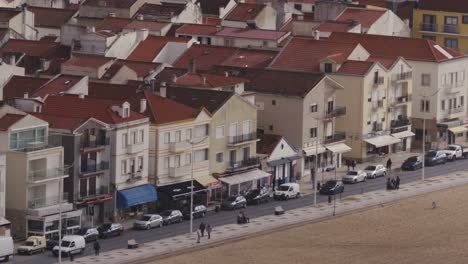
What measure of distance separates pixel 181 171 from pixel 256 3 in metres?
53.1

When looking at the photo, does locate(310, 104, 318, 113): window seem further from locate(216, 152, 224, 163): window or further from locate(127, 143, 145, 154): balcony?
locate(127, 143, 145, 154): balcony

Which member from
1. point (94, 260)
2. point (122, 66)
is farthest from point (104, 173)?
point (122, 66)

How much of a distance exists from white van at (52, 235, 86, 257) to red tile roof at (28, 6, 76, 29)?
179 ft

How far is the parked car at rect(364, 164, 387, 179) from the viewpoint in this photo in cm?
12206

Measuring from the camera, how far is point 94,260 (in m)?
93.4

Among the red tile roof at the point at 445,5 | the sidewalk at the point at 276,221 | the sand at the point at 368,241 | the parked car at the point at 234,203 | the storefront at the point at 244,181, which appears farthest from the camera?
the red tile roof at the point at 445,5

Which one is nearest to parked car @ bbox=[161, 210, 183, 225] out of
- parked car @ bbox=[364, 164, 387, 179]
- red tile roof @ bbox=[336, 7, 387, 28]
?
parked car @ bbox=[364, 164, 387, 179]

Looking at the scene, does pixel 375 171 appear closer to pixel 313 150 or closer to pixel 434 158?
pixel 313 150

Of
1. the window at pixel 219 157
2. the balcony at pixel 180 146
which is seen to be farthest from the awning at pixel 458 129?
the balcony at pixel 180 146

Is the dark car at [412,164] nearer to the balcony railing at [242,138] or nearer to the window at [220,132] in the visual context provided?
the balcony railing at [242,138]

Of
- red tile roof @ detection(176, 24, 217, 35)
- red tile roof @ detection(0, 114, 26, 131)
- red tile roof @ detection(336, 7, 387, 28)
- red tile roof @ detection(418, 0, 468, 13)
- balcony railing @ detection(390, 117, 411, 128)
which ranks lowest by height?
balcony railing @ detection(390, 117, 411, 128)

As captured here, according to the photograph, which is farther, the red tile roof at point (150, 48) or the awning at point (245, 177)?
the red tile roof at point (150, 48)

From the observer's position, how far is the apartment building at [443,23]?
Result: 155 m

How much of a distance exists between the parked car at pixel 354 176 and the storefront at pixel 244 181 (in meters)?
5.76
